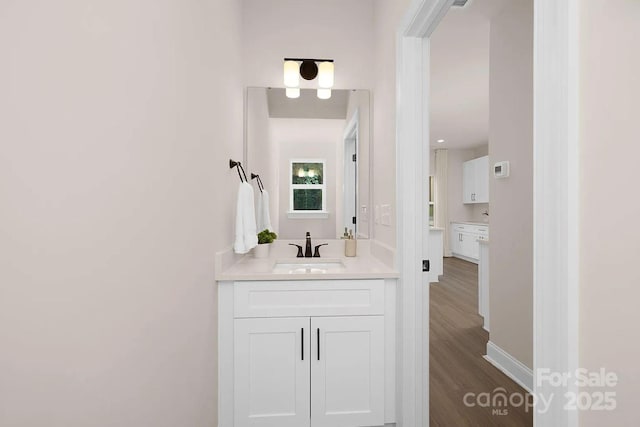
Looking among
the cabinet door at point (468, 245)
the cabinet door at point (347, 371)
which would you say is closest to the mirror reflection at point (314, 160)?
the cabinet door at point (347, 371)

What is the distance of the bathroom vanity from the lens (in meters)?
1.69

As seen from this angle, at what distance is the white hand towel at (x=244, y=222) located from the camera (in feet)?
6.21

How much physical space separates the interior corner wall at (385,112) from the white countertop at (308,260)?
170 mm

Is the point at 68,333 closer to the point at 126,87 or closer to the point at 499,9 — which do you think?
the point at 126,87

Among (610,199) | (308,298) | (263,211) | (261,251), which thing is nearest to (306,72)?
(263,211)

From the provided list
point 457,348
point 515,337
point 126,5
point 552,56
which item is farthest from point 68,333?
point 457,348

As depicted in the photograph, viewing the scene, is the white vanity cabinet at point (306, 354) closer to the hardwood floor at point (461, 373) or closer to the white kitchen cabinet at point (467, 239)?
the hardwood floor at point (461, 373)

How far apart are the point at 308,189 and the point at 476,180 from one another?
6681 mm

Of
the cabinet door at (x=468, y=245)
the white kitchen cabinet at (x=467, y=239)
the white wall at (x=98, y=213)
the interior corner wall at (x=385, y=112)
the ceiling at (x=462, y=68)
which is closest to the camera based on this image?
the white wall at (x=98, y=213)

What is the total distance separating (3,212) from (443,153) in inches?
354

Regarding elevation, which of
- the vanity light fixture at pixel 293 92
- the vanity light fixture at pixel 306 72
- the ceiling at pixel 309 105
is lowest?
the ceiling at pixel 309 105

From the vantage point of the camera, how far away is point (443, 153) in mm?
8492

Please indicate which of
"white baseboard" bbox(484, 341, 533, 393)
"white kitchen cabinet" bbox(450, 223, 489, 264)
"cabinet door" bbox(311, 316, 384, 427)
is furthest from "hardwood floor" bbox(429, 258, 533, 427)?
"white kitchen cabinet" bbox(450, 223, 489, 264)

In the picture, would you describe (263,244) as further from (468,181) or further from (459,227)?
(468,181)
